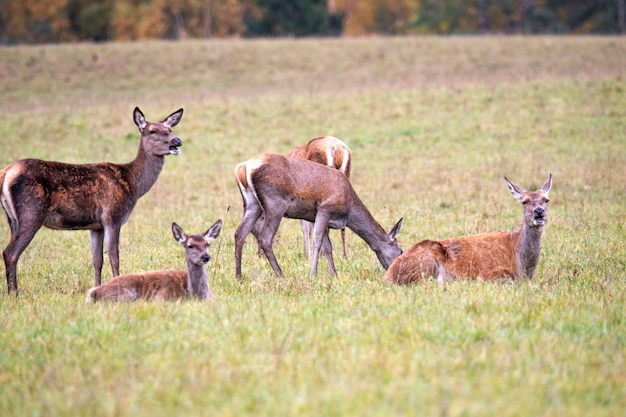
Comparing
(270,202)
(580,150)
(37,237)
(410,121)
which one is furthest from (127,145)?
(270,202)

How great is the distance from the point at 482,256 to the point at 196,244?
311cm

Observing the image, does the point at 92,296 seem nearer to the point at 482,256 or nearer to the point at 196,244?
the point at 196,244

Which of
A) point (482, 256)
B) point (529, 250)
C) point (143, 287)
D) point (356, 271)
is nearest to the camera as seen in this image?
point (143, 287)

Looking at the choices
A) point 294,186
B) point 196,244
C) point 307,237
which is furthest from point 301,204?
point 196,244

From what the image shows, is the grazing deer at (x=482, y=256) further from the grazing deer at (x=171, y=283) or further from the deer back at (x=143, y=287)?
the deer back at (x=143, y=287)

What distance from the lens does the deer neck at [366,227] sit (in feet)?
36.2

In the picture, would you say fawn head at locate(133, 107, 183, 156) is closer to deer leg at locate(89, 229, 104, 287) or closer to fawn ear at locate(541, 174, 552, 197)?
deer leg at locate(89, 229, 104, 287)

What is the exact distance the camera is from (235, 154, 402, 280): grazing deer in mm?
10500

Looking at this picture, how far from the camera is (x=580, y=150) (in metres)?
19.7

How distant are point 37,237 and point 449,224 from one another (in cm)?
657

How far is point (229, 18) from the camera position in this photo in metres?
57.3

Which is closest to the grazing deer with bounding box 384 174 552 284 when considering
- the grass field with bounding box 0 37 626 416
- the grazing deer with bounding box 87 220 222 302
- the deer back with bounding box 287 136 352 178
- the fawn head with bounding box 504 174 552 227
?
the fawn head with bounding box 504 174 552 227

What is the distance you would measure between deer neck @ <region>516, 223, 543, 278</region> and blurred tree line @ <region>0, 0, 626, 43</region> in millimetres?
44392

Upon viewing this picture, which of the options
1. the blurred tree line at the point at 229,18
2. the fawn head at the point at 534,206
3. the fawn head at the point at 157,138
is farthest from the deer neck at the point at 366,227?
the blurred tree line at the point at 229,18
